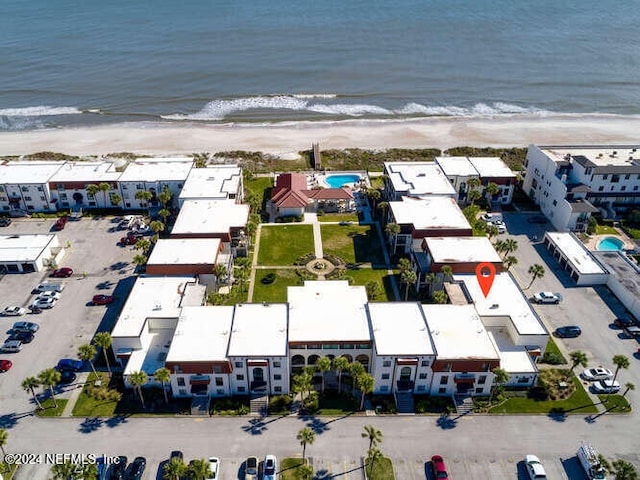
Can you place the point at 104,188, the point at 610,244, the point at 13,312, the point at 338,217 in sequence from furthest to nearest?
the point at 338,217
the point at 104,188
the point at 610,244
the point at 13,312

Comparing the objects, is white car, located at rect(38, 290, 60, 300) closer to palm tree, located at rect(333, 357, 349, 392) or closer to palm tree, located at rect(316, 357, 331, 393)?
palm tree, located at rect(316, 357, 331, 393)

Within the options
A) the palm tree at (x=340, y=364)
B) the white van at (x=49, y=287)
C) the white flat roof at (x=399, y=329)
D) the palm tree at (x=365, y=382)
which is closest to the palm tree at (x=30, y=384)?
the white van at (x=49, y=287)

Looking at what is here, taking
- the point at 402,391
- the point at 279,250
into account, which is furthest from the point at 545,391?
the point at 279,250

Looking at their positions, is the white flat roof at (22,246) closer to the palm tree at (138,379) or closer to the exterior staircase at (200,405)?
the palm tree at (138,379)

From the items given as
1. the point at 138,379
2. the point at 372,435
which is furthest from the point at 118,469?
the point at 372,435

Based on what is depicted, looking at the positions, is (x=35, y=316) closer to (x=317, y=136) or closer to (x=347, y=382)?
(x=347, y=382)

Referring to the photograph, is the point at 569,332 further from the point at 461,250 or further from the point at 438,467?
the point at 438,467
